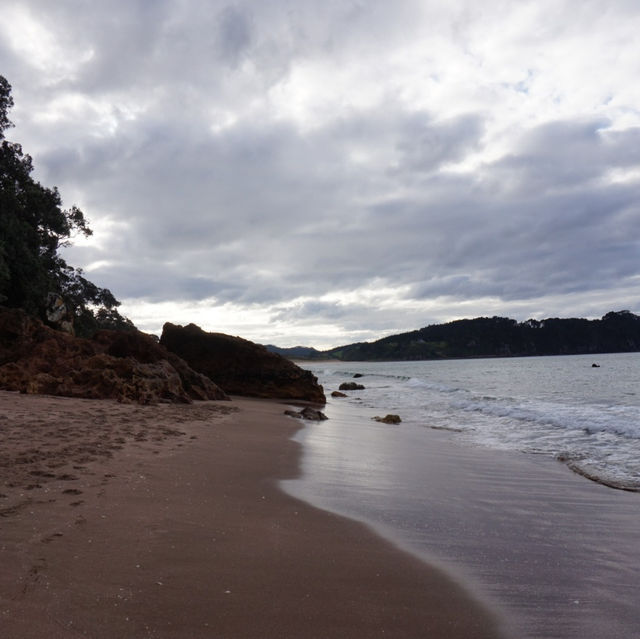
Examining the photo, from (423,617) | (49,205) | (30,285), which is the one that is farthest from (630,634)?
(49,205)

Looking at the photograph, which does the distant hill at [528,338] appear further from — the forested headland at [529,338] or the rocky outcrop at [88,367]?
the rocky outcrop at [88,367]

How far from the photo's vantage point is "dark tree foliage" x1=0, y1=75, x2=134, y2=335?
755 inches

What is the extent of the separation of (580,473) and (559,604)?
17.6 ft

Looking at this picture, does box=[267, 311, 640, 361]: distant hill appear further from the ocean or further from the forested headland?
the ocean

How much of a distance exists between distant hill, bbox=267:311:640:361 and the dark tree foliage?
151 m

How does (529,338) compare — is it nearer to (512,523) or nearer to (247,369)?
(247,369)

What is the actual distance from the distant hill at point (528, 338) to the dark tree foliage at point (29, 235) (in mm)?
150585

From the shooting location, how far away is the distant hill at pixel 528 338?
150m

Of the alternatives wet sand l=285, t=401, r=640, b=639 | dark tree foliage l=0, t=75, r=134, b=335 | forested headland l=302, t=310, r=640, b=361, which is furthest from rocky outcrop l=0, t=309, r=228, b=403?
forested headland l=302, t=310, r=640, b=361

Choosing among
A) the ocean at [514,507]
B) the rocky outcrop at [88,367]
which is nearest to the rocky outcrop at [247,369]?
the rocky outcrop at [88,367]

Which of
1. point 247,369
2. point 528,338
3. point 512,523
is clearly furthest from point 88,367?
point 528,338

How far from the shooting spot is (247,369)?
23688 millimetres

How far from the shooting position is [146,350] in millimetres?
17250

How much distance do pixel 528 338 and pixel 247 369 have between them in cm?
15190
